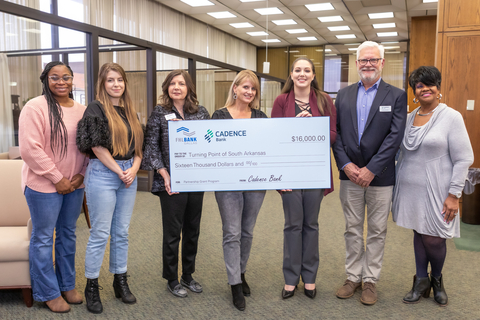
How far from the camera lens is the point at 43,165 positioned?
2.18m

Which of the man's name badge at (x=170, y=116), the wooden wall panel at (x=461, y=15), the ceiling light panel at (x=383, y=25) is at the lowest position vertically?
the man's name badge at (x=170, y=116)

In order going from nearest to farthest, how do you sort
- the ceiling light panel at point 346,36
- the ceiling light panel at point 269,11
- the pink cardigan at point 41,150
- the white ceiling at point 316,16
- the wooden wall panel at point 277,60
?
the pink cardigan at point 41,150
the white ceiling at point 316,16
the ceiling light panel at point 269,11
the ceiling light panel at point 346,36
the wooden wall panel at point 277,60

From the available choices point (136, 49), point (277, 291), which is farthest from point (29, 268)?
point (136, 49)

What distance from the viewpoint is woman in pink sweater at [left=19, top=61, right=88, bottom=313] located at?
219 cm

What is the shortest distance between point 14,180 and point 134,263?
1.16m

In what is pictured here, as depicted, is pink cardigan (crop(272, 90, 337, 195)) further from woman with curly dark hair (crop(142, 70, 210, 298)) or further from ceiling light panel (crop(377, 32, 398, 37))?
ceiling light panel (crop(377, 32, 398, 37))

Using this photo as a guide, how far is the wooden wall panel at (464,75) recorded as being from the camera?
16.1 ft

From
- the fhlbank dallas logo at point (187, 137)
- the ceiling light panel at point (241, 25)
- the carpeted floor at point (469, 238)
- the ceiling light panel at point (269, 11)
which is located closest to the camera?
the fhlbank dallas logo at point (187, 137)

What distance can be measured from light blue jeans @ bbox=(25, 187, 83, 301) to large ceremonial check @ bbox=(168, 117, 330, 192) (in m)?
0.68

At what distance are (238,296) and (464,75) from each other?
4.33 metres

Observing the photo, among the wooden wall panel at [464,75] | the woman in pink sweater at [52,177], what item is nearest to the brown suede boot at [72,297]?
the woman in pink sweater at [52,177]

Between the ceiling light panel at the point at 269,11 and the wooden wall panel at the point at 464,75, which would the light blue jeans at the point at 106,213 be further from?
the ceiling light panel at the point at 269,11

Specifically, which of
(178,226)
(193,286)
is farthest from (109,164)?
(193,286)

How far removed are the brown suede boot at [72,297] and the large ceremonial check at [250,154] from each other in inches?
38.4
